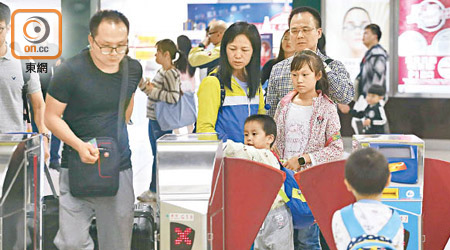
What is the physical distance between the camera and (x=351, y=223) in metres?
2.62

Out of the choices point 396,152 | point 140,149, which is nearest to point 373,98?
point 140,149

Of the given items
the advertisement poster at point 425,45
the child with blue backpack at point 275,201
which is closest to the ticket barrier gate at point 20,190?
the child with blue backpack at point 275,201

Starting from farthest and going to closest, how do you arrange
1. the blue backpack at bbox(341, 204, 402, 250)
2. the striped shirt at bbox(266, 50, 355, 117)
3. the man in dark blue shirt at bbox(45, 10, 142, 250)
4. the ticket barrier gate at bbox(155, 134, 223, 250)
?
the striped shirt at bbox(266, 50, 355, 117), the man in dark blue shirt at bbox(45, 10, 142, 250), the ticket barrier gate at bbox(155, 134, 223, 250), the blue backpack at bbox(341, 204, 402, 250)

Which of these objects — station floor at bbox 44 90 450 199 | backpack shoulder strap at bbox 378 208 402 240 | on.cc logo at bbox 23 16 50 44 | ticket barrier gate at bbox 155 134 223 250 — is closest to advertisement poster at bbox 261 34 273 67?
station floor at bbox 44 90 450 199

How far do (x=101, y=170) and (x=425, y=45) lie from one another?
640 centimetres

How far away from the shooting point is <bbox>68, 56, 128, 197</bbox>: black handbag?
337 centimetres

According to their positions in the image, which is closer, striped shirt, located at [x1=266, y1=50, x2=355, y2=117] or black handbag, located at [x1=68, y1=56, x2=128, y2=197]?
black handbag, located at [x1=68, y1=56, x2=128, y2=197]

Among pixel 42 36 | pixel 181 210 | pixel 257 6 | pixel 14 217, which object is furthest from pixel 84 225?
pixel 257 6

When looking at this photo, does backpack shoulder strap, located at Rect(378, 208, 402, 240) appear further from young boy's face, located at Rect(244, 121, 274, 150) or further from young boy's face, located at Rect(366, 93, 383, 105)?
young boy's face, located at Rect(366, 93, 383, 105)

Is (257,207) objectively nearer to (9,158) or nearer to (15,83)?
(9,158)

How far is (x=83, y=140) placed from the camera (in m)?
3.43

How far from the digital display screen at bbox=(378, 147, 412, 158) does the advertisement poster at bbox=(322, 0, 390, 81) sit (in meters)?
5.98

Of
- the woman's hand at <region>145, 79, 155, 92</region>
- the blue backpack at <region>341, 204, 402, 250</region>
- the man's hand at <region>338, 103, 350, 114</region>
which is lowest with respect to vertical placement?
the blue backpack at <region>341, 204, 402, 250</region>

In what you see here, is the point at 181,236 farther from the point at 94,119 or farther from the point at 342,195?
the point at 94,119
